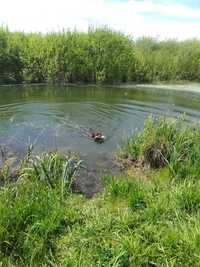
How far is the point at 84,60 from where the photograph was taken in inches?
1105

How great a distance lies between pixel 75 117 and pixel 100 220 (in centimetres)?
902

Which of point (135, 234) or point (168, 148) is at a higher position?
point (168, 148)

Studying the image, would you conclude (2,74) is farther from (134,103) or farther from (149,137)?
(149,137)

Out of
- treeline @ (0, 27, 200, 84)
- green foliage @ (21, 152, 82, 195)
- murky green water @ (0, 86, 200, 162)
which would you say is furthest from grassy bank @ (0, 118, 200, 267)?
treeline @ (0, 27, 200, 84)

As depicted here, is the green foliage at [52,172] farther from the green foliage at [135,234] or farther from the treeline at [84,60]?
the treeline at [84,60]

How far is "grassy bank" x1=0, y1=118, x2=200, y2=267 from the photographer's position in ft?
13.1

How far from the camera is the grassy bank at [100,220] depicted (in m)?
4.00

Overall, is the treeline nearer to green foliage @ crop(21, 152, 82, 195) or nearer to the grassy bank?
green foliage @ crop(21, 152, 82, 195)

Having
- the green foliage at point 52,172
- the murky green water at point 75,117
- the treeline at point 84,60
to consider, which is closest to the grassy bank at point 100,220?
the green foliage at point 52,172

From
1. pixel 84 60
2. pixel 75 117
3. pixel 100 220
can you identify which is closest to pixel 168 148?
pixel 100 220

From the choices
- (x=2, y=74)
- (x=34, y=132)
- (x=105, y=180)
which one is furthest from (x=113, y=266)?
(x=2, y=74)

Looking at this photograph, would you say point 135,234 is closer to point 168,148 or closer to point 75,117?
point 168,148

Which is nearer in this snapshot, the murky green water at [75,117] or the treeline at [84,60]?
the murky green water at [75,117]

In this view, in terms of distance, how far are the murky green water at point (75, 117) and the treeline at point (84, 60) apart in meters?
8.02
